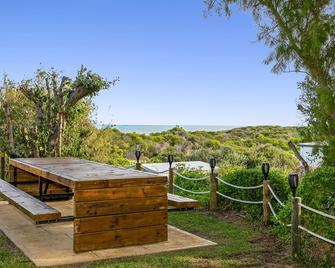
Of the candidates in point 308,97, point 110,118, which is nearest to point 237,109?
point 110,118

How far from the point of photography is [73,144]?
1141 centimetres

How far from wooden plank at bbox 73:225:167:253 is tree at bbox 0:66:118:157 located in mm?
5781

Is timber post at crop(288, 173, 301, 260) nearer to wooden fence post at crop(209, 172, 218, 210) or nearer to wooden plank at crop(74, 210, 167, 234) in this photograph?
wooden plank at crop(74, 210, 167, 234)

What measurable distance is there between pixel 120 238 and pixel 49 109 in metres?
6.32

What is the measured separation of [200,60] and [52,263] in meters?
19.8

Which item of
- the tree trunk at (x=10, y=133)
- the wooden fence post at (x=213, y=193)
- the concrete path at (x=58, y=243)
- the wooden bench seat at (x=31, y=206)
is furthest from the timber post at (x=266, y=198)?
the tree trunk at (x=10, y=133)

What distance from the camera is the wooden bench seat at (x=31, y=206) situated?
4.83 meters

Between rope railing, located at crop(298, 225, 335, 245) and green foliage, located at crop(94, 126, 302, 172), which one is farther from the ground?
green foliage, located at crop(94, 126, 302, 172)

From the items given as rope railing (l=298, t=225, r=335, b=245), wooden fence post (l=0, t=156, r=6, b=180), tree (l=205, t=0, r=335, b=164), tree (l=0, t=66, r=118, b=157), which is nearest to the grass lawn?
rope railing (l=298, t=225, r=335, b=245)

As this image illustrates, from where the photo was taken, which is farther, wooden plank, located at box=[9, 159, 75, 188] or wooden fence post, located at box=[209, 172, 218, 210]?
wooden fence post, located at box=[209, 172, 218, 210]

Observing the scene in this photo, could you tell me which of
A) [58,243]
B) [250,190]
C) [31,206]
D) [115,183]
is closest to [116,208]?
[115,183]

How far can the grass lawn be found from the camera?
4547 millimetres

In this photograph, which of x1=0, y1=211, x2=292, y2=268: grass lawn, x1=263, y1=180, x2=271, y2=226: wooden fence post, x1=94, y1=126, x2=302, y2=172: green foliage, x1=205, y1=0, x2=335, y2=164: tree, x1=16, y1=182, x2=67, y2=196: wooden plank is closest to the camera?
x1=0, y1=211, x2=292, y2=268: grass lawn

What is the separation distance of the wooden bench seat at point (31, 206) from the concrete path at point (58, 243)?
41 centimetres
